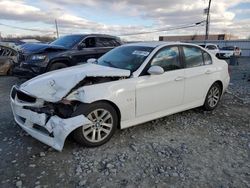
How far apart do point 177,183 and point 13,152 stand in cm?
242

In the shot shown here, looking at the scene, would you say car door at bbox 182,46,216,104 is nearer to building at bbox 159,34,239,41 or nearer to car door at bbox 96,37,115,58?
car door at bbox 96,37,115,58

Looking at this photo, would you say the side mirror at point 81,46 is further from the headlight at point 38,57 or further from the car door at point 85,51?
the headlight at point 38,57

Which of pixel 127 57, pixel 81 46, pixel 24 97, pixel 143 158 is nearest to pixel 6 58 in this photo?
pixel 81 46

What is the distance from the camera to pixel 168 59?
4.59 m

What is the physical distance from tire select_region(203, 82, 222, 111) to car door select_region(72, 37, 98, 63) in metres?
4.48

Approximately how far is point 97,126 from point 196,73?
244 centimetres

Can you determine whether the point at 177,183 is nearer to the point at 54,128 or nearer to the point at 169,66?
the point at 54,128

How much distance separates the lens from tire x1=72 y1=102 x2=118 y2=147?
3.52 m

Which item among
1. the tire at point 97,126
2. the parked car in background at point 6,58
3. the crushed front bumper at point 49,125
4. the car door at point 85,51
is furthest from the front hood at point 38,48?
the tire at point 97,126

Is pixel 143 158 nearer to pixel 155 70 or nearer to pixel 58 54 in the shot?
pixel 155 70

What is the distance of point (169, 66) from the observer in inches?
179

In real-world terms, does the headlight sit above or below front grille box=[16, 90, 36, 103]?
above

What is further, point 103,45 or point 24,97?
point 103,45

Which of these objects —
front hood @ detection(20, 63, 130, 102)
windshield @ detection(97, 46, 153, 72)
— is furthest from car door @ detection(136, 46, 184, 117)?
front hood @ detection(20, 63, 130, 102)
